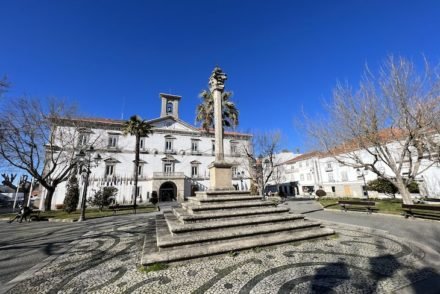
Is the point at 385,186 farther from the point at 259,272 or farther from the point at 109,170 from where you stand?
Answer: the point at 109,170

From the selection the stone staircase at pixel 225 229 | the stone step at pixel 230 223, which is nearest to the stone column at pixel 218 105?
the stone staircase at pixel 225 229

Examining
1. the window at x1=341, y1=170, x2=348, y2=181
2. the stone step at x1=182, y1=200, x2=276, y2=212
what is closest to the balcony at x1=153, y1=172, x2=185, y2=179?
the stone step at x1=182, y1=200, x2=276, y2=212

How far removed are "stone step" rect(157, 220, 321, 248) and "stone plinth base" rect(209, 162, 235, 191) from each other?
2.30 metres

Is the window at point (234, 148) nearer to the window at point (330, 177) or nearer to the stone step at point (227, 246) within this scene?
the window at point (330, 177)

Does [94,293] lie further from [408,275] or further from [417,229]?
[417,229]

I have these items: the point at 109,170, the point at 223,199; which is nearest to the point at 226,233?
the point at 223,199

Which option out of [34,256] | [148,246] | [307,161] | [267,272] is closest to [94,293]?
[148,246]

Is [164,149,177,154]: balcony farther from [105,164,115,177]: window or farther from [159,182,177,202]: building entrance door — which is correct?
[105,164,115,177]: window

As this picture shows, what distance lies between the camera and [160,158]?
3050 centimetres

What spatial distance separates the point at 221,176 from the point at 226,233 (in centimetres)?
298

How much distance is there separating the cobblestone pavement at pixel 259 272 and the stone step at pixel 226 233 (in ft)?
1.68

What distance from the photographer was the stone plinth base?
795cm

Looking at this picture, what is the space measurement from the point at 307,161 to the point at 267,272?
134 feet

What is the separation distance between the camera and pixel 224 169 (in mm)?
8180
